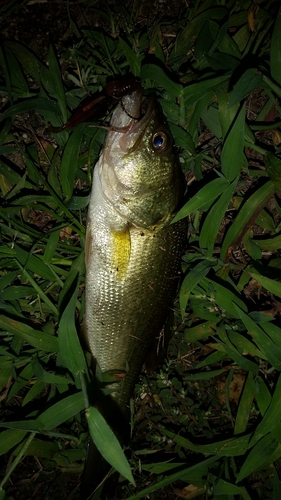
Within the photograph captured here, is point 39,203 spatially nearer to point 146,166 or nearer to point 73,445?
point 146,166

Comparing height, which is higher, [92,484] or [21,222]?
[21,222]

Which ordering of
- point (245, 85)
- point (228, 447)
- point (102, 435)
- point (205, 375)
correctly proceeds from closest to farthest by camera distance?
point (102, 435) < point (245, 85) < point (228, 447) < point (205, 375)

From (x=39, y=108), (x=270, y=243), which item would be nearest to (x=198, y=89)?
(x=39, y=108)

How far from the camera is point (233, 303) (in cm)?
255

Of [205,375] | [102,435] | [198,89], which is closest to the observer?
[102,435]

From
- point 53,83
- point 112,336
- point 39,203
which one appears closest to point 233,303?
point 112,336

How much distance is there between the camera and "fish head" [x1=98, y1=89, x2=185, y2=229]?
2.06 m

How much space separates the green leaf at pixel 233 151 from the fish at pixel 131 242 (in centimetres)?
30

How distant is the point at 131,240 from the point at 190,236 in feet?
2.15

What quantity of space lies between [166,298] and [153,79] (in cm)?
141

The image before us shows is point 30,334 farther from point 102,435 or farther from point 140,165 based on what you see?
point 140,165

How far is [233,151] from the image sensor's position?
2324mm

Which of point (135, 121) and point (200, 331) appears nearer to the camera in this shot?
point (135, 121)

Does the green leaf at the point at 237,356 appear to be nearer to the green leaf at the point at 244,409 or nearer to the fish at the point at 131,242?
the green leaf at the point at 244,409
